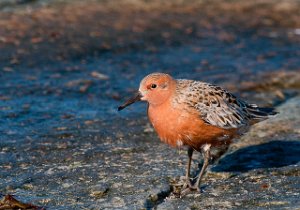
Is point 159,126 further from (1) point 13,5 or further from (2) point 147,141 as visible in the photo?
(1) point 13,5

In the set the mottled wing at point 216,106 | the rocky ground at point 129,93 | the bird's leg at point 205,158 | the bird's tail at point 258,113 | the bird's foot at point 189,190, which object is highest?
the mottled wing at point 216,106

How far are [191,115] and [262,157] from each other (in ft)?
3.87

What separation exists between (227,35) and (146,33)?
1.64 meters

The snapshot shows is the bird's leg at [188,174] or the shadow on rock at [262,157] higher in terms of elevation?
the bird's leg at [188,174]

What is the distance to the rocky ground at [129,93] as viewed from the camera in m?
6.34

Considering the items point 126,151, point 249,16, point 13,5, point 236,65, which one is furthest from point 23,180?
Result: point 249,16

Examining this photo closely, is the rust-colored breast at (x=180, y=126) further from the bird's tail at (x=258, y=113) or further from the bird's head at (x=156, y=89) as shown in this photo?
the bird's tail at (x=258, y=113)

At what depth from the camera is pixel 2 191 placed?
6168 mm

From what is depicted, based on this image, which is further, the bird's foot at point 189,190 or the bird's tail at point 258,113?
the bird's tail at point 258,113

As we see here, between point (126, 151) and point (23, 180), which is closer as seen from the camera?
point (23, 180)

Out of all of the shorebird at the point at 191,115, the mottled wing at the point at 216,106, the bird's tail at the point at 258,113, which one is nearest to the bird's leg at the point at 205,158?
the shorebird at the point at 191,115

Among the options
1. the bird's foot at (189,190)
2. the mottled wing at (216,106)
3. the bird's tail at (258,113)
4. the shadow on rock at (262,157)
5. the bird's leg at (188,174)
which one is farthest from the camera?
the bird's tail at (258,113)

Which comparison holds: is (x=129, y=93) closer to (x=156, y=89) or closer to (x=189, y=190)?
(x=156, y=89)

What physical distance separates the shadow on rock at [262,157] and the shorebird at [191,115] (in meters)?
0.27
